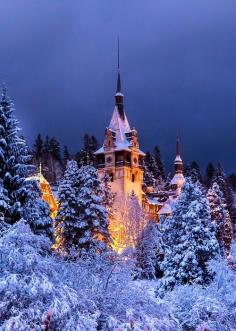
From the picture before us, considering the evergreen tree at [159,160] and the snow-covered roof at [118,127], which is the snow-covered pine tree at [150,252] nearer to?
the snow-covered roof at [118,127]

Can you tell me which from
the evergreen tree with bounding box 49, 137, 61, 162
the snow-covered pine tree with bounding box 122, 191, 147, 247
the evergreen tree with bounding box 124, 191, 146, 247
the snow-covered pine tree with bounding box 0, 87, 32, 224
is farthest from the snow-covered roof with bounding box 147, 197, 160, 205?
the snow-covered pine tree with bounding box 0, 87, 32, 224

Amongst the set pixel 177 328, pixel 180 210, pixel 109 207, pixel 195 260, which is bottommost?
pixel 177 328

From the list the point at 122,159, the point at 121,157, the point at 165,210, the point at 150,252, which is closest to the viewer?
the point at 150,252

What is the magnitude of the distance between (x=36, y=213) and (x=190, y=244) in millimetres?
9007


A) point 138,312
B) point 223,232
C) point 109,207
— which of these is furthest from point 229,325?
point 223,232

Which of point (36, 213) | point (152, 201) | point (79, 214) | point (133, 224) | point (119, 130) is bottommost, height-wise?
point (36, 213)

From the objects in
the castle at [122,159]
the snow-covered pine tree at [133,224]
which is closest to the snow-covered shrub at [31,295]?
the snow-covered pine tree at [133,224]

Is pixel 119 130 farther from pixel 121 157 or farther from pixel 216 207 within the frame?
pixel 216 207

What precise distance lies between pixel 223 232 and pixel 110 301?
4402 cm

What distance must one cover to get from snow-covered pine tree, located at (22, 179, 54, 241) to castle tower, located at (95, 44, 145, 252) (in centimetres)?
4618

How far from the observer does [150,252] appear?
49875 millimetres

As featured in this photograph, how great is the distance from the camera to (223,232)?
58.6 metres

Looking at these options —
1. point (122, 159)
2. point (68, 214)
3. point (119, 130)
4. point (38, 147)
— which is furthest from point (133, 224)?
point (38, 147)

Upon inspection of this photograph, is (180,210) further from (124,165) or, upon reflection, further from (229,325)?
(124,165)
